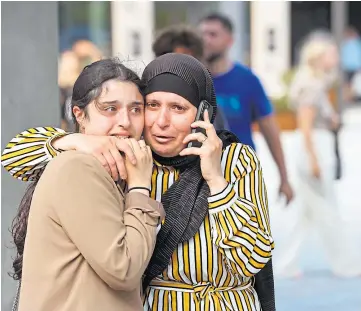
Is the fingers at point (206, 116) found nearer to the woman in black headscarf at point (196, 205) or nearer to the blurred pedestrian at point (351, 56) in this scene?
the woman in black headscarf at point (196, 205)

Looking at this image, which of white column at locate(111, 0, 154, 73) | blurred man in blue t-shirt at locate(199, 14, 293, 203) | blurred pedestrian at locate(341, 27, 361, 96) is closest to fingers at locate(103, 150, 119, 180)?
blurred man in blue t-shirt at locate(199, 14, 293, 203)

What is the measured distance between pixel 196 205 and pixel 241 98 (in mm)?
3517

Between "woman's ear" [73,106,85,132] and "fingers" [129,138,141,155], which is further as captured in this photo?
"woman's ear" [73,106,85,132]

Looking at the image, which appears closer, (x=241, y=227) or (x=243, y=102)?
(x=241, y=227)

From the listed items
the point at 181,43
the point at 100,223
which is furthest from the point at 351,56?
the point at 100,223

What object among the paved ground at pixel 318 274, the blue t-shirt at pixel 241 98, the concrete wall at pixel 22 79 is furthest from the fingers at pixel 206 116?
the paved ground at pixel 318 274

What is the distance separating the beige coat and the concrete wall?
2122mm

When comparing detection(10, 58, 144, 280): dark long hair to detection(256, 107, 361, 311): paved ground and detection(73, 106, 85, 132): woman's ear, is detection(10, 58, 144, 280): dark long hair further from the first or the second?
detection(256, 107, 361, 311): paved ground

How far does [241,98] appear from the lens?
616 centimetres

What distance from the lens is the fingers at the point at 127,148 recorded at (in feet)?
8.42

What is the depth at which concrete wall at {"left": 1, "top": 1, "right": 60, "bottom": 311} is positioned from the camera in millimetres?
4492

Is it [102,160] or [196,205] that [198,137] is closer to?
[196,205]

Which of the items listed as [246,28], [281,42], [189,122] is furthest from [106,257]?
[281,42]

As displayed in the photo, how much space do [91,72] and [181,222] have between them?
20.5 inches
